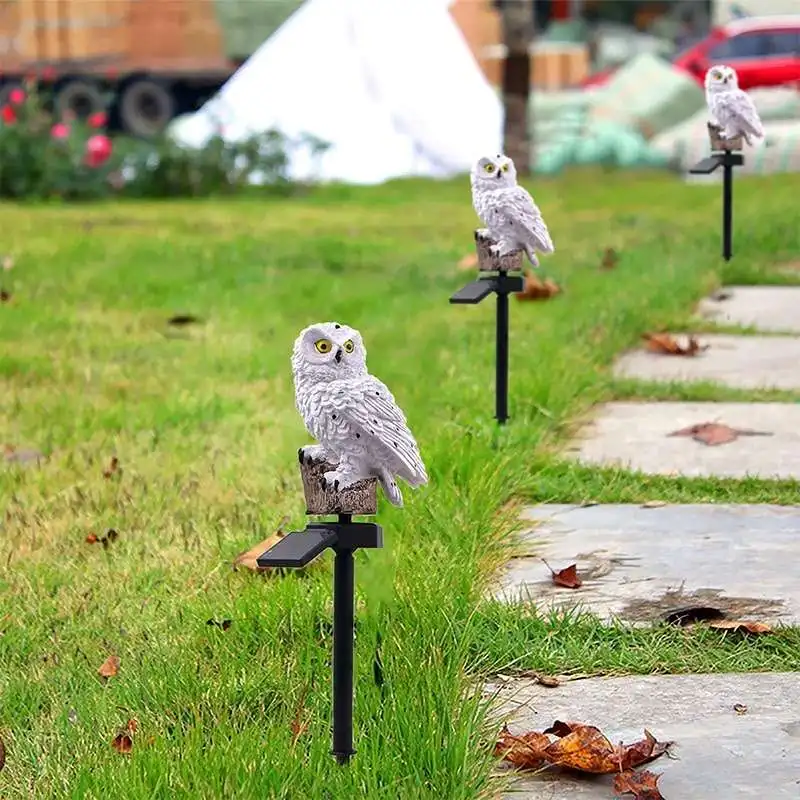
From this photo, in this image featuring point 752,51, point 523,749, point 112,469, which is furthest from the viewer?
point 752,51

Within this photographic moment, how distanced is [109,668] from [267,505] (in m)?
1.24

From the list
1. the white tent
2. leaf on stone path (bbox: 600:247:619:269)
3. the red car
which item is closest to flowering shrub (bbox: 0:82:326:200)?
the white tent

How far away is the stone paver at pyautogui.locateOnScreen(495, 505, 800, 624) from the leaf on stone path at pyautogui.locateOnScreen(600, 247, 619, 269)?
4.29 meters

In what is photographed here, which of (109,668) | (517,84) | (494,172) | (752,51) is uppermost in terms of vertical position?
(752,51)

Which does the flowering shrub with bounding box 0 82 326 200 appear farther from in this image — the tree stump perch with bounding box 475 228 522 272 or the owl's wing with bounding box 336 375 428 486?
the owl's wing with bounding box 336 375 428 486

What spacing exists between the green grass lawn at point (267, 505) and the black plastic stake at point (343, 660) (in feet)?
0.13

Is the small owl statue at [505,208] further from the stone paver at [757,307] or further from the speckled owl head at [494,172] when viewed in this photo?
the stone paver at [757,307]

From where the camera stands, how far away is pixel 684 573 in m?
3.82

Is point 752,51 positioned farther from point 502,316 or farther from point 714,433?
point 502,316

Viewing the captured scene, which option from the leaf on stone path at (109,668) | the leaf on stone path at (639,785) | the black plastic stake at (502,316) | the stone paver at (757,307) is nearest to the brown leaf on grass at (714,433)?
the black plastic stake at (502,316)

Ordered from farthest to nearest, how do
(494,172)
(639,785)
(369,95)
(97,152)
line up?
1. (369,95)
2. (97,152)
3. (494,172)
4. (639,785)

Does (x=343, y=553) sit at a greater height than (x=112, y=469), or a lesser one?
greater

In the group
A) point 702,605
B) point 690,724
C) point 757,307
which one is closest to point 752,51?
point 757,307

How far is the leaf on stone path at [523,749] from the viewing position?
2.83 m
